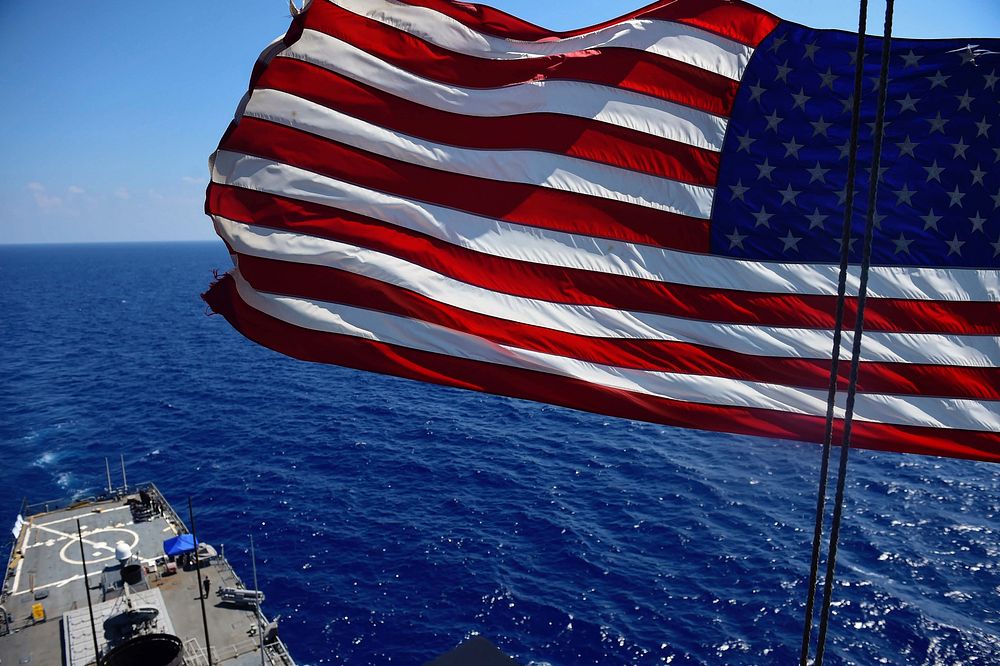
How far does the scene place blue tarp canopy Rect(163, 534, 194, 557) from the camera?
43.0 meters

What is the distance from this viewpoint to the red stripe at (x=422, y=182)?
12.1 metres

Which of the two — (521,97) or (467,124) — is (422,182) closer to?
(467,124)

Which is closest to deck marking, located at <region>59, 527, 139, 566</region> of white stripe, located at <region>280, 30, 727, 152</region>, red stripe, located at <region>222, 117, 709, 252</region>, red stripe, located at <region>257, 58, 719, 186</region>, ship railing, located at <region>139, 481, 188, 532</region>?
ship railing, located at <region>139, 481, 188, 532</region>

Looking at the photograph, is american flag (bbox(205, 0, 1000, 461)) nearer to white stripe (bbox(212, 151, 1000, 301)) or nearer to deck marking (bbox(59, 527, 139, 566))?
white stripe (bbox(212, 151, 1000, 301))

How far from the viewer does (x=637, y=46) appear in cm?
1169

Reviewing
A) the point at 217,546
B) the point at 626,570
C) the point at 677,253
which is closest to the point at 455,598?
the point at 626,570

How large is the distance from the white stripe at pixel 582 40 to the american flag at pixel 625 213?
4 centimetres

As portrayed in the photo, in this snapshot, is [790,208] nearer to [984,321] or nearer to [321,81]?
[984,321]

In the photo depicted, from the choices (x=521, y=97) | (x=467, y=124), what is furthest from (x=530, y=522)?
(x=521, y=97)

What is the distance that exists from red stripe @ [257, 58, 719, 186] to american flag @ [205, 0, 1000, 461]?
41mm

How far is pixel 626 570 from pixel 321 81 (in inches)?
1526

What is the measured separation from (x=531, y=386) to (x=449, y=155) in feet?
15.2

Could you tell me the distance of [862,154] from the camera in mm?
10477

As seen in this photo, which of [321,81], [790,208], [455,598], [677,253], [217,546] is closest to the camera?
[790,208]
